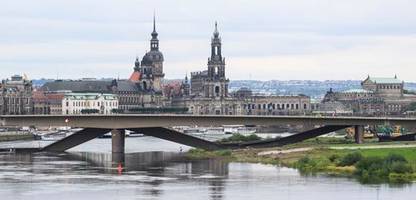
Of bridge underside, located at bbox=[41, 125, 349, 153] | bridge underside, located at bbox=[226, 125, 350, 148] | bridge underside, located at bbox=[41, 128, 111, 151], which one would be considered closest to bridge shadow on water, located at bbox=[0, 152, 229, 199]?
bridge underside, located at bbox=[41, 125, 349, 153]

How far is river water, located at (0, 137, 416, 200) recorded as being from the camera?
92125 millimetres

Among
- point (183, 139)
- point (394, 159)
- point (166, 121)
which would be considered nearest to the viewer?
point (394, 159)

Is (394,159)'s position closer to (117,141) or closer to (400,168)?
(400,168)

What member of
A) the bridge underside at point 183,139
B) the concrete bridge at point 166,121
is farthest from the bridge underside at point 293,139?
the concrete bridge at point 166,121

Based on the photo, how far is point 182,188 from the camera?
97.4 metres

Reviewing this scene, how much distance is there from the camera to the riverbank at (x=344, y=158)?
10625 centimetres

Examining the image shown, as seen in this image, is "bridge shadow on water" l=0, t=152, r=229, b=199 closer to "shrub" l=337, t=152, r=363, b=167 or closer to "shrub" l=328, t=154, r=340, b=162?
"shrub" l=328, t=154, r=340, b=162

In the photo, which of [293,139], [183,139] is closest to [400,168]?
[183,139]

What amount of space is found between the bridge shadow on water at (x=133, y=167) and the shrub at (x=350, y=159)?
377 inches

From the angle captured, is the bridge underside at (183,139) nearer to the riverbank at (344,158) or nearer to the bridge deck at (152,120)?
the riverbank at (344,158)

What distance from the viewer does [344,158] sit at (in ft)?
378

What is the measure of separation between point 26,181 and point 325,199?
80.6ft

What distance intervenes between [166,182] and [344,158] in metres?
18.9

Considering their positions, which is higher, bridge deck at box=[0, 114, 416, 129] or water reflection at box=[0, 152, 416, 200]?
Answer: bridge deck at box=[0, 114, 416, 129]
